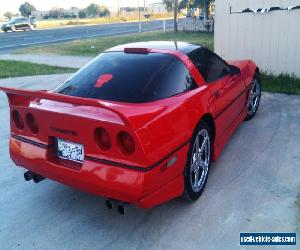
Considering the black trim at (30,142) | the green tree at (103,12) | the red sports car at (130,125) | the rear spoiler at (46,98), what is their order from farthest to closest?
the green tree at (103,12)
the black trim at (30,142)
the red sports car at (130,125)
the rear spoiler at (46,98)

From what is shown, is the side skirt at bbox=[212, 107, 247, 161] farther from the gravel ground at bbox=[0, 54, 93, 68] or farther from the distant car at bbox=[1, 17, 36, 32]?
the distant car at bbox=[1, 17, 36, 32]

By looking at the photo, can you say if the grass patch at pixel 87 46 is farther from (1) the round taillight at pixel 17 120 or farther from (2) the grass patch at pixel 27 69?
(1) the round taillight at pixel 17 120

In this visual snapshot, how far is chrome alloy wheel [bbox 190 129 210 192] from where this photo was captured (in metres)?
3.48

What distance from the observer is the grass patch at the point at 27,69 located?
1101cm

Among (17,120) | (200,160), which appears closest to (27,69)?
(17,120)

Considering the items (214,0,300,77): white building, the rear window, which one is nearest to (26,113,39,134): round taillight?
the rear window

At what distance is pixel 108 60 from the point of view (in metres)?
3.87

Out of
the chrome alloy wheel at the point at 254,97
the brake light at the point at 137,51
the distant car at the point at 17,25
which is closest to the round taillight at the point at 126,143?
the brake light at the point at 137,51

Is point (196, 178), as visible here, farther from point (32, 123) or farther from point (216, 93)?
point (32, 123)

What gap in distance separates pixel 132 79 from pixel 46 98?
0.88m

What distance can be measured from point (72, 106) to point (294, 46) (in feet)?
21.6

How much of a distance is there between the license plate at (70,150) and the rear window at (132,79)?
0.54 meters

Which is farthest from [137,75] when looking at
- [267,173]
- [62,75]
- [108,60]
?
[62,75]

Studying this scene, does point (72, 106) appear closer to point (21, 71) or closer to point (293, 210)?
point (293, 210)
